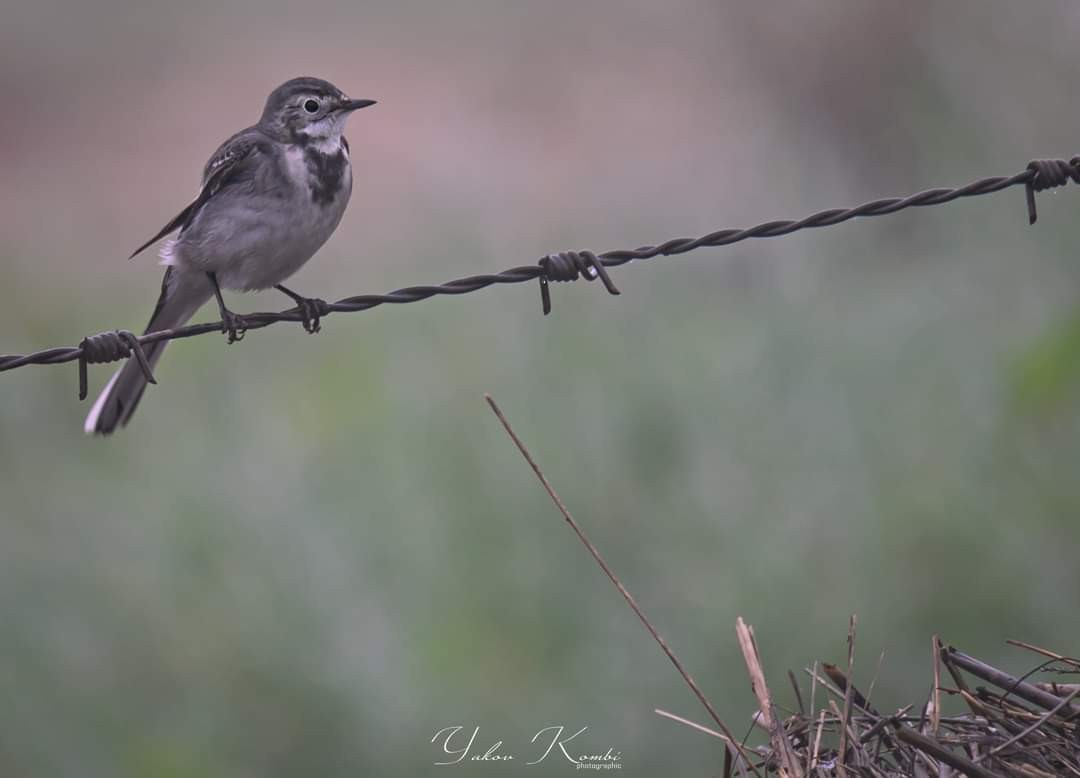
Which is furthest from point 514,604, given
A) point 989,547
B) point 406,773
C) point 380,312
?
point 989,547

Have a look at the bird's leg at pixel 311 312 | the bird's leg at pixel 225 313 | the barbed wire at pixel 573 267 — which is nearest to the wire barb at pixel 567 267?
the barbed wire at pixel 573 267

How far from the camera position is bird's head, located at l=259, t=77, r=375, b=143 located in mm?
4605

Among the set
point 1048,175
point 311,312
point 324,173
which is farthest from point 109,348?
point 1048,175

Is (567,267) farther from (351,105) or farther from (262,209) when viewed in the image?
(351,105)

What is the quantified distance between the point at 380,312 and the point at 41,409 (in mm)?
2114

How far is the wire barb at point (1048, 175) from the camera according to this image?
3234mm

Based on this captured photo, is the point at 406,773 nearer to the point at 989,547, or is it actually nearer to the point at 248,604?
the point at 248,604

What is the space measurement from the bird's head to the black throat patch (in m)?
0.09

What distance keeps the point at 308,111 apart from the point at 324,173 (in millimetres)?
326

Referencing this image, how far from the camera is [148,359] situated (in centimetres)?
468

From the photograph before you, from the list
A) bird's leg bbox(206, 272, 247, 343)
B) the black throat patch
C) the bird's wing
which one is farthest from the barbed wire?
the bird's wing

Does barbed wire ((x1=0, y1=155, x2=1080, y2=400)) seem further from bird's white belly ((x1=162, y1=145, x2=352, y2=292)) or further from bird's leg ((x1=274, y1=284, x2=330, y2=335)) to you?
bird's white belly ((x1=162, y1=145, x2=352, y2=292))

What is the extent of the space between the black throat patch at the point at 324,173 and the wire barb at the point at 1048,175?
242cm

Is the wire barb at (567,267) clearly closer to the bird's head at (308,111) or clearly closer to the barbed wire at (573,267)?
the barbed wire at (573,267)
